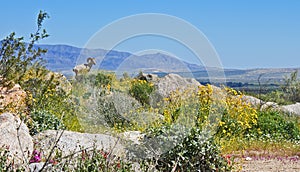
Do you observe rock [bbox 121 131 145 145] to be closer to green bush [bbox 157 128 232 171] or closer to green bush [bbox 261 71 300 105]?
green bush [bbox 157 128 232 171]

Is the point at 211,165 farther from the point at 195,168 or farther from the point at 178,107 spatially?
the point at 178,107

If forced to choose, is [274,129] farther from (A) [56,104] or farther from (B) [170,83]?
(A) [56,104]

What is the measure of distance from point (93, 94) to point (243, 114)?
4.16 meters

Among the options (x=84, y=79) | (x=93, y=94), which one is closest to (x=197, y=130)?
(x=93, y=94)

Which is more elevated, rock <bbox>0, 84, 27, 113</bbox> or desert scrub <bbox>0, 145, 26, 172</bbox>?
rock <bbox>0, 84, 27, 113</bbox>

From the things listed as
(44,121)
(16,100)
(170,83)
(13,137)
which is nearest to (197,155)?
(13,137)

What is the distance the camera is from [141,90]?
51.6ft

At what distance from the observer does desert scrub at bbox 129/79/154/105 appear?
15125mm

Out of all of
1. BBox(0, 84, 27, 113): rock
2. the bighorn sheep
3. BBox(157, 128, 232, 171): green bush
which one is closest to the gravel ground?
BBox(157, 128, 232, 171): green bush

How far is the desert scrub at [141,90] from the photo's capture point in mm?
15125

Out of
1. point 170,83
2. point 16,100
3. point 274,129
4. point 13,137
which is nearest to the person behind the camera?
point 13,137

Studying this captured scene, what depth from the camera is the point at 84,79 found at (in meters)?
16.7

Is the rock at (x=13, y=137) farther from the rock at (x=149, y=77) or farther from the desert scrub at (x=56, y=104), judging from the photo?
the rock at (x=149, y=77)

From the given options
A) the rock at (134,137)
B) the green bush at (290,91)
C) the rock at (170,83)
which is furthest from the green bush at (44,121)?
the green bush at (290,91)
